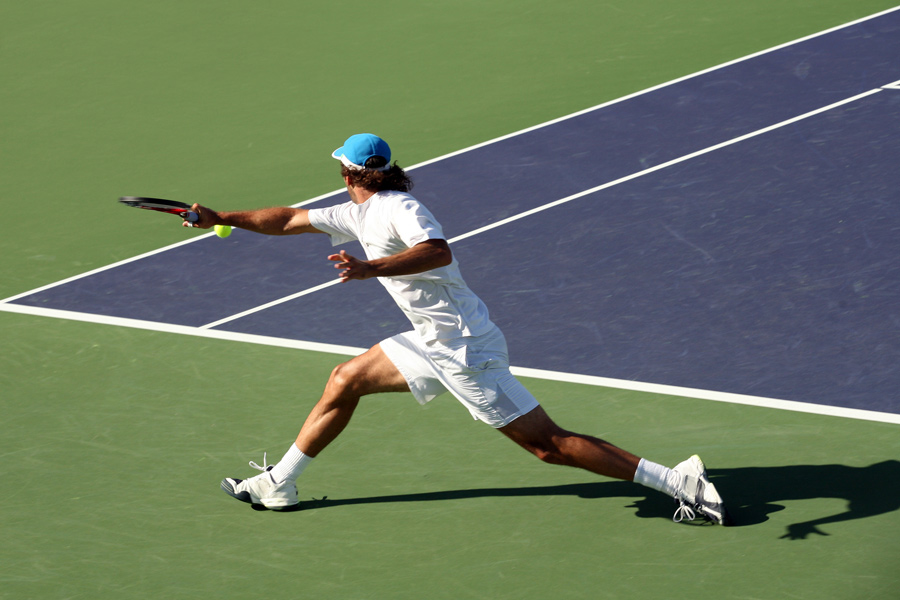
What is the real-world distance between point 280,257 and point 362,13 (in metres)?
6.54

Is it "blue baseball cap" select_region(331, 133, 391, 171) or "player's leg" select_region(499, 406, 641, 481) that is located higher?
"blue baseball cap" select_region(331, 133, 391, 171)

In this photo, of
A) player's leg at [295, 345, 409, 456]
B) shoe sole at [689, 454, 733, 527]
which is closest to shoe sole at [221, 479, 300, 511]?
player's leg at [295, 345, 409, 456]

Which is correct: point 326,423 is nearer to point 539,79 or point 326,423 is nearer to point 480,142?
point 480,142

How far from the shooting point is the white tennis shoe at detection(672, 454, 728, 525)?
6.35 m

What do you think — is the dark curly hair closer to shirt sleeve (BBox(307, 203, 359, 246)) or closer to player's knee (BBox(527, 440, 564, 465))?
shirt sleeve (BBox(307, 203, 359, 246))

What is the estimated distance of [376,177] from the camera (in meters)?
6.47

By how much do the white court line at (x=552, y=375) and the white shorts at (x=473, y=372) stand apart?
1.72 metres

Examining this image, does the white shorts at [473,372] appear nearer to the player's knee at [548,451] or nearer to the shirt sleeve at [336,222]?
the player's knee at [548,451]

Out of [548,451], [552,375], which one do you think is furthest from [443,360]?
[552,375]

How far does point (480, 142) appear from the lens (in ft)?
40.1

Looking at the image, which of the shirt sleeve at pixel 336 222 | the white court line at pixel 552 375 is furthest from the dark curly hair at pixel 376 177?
the white court line at pixel 552 375

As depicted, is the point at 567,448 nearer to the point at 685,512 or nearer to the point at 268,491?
the point at 685,512

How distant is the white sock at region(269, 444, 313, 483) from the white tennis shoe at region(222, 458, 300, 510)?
0.09 feet

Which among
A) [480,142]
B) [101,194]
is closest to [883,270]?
[480,142]
